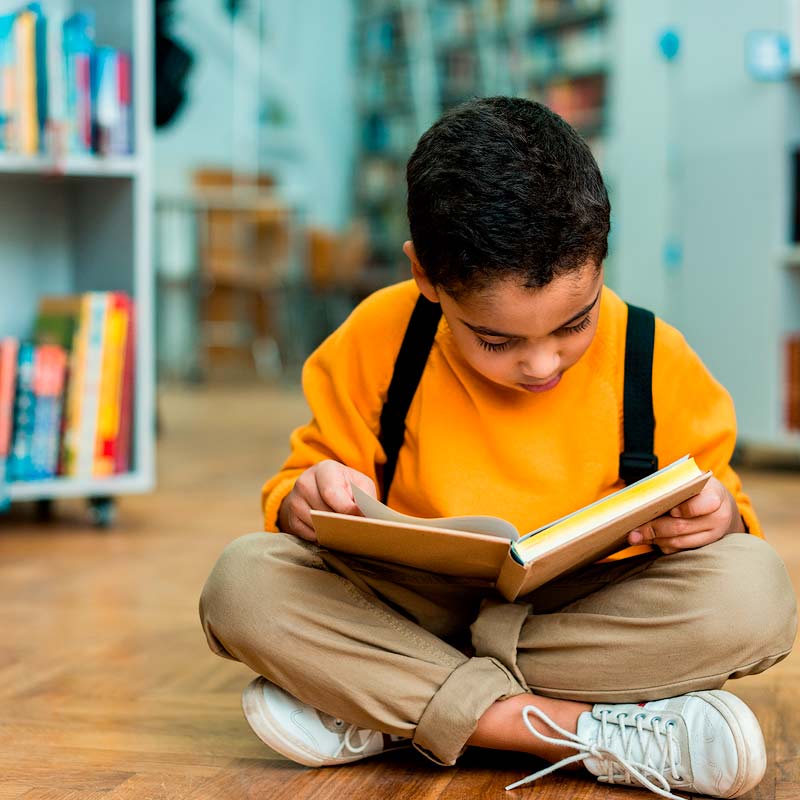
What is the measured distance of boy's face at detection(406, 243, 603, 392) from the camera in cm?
85

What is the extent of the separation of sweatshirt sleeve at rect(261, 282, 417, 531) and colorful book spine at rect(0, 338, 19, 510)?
1062 millimetres

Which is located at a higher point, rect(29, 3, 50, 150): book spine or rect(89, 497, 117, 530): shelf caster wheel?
rect(29, 3, 50, 150): book spine

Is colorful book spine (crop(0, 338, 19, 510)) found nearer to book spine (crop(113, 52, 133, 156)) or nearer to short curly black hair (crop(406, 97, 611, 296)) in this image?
book spine (crop(113, 52, 133, 156))

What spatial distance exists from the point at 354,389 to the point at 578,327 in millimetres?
216

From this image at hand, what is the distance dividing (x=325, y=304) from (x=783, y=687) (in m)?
5.10

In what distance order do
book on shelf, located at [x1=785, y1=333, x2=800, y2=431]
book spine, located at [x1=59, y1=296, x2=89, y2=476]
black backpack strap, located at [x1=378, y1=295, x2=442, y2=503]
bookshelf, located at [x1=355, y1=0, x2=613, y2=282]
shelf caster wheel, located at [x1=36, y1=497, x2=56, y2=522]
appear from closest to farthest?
black backpack strap, located at [x1=378, y1=295, x2=442, y2=503] → book spine, located at [x1=59, y1=296, x2=89, y2=476] → shelf caster wheel, located at [x1=36, y1=497, x2=56, y2=522] → book on shelf, located at [x1=785, y1=333, x2=800, y2=431] → bookshelf, located at [x1=355, y1=0, x2=613, y2=282]

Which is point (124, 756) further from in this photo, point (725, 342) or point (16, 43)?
point (725, 342)

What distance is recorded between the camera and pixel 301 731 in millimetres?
941

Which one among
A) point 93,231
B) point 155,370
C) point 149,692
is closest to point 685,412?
point 149,692

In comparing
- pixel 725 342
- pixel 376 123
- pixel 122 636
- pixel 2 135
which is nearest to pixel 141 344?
pixel 2 135

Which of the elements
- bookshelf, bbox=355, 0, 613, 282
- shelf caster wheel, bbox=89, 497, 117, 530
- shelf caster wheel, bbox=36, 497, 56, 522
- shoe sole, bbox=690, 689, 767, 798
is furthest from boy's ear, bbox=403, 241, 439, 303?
bookshelf, bbox=355, 0, 613, 282

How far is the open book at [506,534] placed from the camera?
81cm

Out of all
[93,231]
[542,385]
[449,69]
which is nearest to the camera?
[542,385]

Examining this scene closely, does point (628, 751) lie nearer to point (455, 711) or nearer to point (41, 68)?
point (455, 711)
